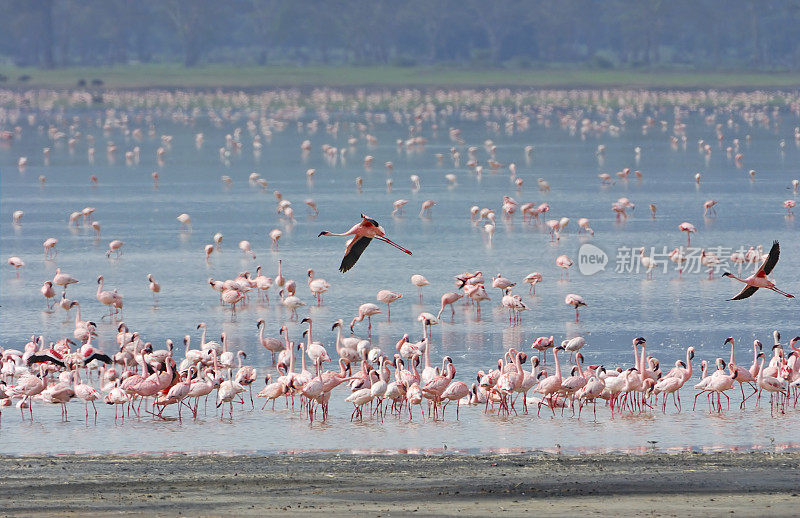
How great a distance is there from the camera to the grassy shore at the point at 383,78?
256 feet

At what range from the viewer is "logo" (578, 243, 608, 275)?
66.7ft

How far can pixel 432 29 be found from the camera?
3927 inches

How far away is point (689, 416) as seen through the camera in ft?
40.2

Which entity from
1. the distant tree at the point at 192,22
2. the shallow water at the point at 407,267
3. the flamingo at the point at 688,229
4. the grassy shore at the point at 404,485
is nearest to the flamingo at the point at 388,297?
the shallow water at the point at 407,267

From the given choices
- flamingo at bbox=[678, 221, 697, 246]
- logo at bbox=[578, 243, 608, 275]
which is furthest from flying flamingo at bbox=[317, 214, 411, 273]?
flamingo at bbox=[678, 221, 697, 246]

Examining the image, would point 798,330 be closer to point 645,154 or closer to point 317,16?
point 645,154

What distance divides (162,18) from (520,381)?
309 feet

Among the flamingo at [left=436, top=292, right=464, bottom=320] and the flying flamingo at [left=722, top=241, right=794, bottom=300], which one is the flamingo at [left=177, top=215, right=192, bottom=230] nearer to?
the flamingo at [left=436, top=292, right=464, bottom=320]

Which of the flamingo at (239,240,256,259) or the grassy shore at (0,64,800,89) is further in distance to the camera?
the grassy shore at (0,64,800,89)

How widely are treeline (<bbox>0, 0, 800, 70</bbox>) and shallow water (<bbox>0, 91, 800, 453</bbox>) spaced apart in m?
55.7

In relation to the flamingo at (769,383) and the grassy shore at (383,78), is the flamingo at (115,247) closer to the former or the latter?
the flamingo at (769,383)

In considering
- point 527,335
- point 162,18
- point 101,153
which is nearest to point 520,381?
point 527,335

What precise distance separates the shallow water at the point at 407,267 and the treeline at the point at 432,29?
183 feet

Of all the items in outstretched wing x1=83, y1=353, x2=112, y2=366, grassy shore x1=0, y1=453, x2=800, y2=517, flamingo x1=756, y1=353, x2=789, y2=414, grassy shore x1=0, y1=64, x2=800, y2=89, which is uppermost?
grassy shore x1=0, y1=64, x2=800, y2=89
